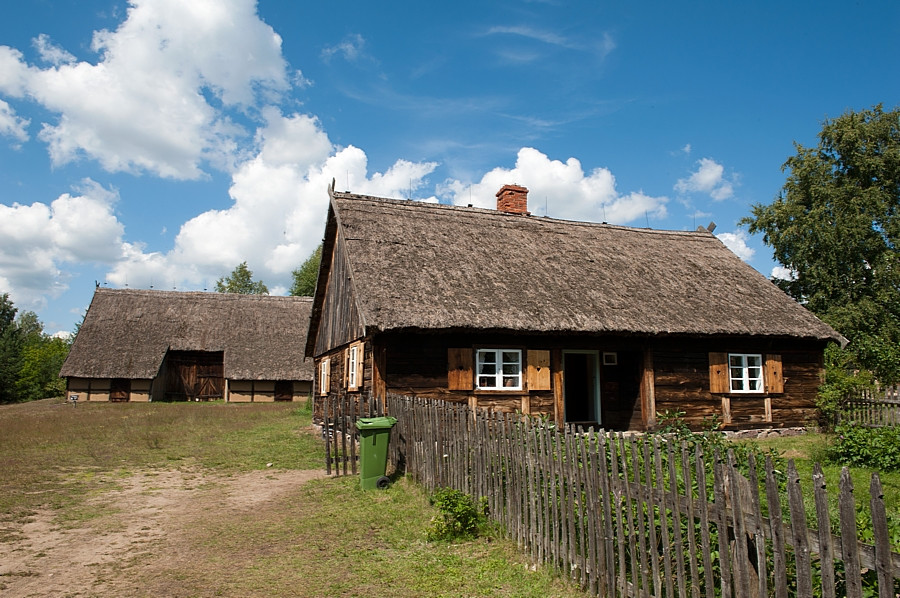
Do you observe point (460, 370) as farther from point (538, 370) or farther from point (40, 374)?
point (40, 374)

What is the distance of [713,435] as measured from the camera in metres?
6.13

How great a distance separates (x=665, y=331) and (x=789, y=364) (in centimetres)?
481

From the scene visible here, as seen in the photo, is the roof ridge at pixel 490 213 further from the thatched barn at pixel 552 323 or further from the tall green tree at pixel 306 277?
the tall green tree at pixel 306 277

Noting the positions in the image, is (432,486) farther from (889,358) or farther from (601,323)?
(889,358)

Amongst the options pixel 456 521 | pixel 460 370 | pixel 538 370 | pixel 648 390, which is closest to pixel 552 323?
pixel 538 370

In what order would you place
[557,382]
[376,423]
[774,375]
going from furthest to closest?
[774,375] < [557,382] < [376,423]

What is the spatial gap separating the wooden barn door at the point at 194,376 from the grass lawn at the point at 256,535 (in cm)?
2205

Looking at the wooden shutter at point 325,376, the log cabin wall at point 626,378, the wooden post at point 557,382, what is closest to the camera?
the log cabin wall at point 626,378

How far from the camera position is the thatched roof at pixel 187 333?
33062 mm

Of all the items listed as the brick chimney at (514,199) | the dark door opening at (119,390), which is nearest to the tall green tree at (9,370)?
the dark door opening at (119,390)

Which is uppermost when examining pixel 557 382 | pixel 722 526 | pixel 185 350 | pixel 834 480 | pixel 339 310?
pixel 339 310

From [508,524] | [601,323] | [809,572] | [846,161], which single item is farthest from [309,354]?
[846,161]

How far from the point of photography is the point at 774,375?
55.1 feet

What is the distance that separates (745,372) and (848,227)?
16.1m
